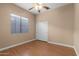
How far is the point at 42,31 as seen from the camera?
1.51m

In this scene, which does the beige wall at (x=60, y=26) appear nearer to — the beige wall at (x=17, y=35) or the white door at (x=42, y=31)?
the white door at (x=42, y=31)

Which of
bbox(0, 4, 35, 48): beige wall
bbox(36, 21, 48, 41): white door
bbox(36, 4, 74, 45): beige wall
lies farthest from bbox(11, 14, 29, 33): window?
bbox(36, 4, 74, 45): beige wall

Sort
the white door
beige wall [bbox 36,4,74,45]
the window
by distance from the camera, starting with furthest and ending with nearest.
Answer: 1. beige wall [bbox 36,4,74,45]
2. the white door
3. the window

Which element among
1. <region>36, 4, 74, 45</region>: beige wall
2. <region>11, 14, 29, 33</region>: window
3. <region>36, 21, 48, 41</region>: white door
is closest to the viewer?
<region>11, 14, 29, 33</region>: window

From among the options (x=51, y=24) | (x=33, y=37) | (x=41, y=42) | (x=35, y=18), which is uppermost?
(x=35, y=18)

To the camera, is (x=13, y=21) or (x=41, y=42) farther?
(x=41, y=42)

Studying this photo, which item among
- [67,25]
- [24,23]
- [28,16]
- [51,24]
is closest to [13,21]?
[24,23]

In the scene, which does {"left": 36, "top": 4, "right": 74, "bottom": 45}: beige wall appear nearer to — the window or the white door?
the white door

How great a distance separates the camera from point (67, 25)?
1.67m

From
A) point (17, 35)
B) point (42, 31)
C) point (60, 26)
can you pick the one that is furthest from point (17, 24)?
point (60, 26)

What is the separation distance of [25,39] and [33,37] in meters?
0.17

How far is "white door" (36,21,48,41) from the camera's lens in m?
1.45

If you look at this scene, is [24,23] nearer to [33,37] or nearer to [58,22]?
[33,37]

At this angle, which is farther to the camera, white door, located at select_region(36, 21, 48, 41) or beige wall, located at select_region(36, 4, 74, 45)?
beige wall, located at select_region(36, 4, 74, 45)
